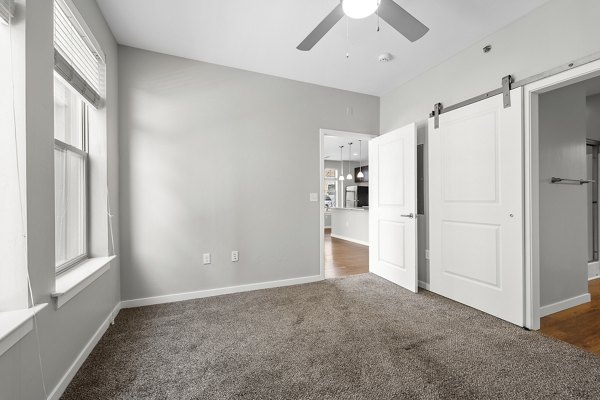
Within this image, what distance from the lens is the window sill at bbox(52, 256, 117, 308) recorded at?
1457 mm

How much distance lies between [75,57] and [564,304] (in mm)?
4775

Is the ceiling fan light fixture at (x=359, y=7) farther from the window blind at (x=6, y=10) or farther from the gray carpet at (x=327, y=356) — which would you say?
the gray carpet at (x=327, y=356)

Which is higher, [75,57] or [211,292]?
[75,57]

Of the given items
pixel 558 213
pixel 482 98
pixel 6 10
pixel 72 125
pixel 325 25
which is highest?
pixel 325 25

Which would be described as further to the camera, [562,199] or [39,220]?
[562,199]

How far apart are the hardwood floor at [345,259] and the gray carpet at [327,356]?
131 centimetres

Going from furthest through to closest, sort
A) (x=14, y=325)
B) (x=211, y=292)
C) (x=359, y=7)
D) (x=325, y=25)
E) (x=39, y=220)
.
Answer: (x=211, y=292)
(x=325, y=25)
(x=359, y=7)
(x=39, y=220)
(x=14, y=325)

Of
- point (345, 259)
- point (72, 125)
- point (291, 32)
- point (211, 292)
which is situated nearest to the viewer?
point (72, 125)

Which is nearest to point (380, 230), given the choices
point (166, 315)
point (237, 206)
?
point (237, 206)

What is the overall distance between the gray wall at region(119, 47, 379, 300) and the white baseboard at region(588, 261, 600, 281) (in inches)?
148

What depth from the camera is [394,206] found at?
11.0 feet

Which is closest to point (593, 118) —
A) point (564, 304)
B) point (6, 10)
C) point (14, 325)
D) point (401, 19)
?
point (564, 304)

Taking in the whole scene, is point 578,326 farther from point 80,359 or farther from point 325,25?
point 80,359

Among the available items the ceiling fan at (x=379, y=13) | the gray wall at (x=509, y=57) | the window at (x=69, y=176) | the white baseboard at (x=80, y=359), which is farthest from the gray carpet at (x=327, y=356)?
the ceiling fan at (x=379, y=13)
